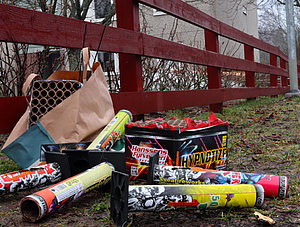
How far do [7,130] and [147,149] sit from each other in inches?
34.7

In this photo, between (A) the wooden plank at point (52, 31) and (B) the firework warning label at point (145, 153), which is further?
(A) the wooden plank at point (52, 31)

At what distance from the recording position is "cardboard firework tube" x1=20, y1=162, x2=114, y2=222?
3.98ft

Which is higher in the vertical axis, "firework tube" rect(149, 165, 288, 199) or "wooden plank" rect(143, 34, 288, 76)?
"wooden plank" rect(143, 34, 288, 76)

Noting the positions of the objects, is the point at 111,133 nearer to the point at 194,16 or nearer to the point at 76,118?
the point at 76,118

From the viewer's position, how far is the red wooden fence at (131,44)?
2088mm

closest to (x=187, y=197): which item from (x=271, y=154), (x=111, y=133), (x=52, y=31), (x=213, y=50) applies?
(x=111, y=133)

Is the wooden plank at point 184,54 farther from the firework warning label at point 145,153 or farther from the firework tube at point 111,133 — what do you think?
the firework warning label at point 145,153

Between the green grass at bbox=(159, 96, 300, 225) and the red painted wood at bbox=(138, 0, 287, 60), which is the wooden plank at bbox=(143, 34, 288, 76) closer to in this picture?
the red painted wood at bbox=(138, 0, 287, 60)

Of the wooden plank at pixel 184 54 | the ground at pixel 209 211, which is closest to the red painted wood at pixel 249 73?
the wooden plank at pixel 184 54

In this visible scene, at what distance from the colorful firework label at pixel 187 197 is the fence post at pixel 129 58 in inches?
75.4

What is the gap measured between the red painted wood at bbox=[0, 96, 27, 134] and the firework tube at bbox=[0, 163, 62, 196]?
60 cm

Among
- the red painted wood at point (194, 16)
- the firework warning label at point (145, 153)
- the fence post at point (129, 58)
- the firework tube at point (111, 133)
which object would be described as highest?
the red painted wood at point (194, 16)

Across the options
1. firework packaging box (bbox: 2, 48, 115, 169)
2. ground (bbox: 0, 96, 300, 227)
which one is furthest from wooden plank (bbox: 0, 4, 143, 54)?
ground (bbox: 0, 96, 300, 227)

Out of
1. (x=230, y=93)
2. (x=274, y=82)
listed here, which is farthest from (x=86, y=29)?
(x=274, y=82)
